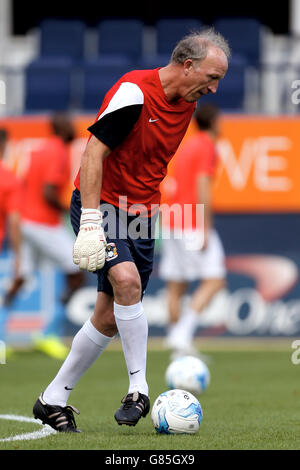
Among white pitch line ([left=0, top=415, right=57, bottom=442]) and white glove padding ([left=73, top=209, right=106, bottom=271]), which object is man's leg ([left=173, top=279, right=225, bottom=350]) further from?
white glove padding ([left=73, top=209, right=106, bottom=271])

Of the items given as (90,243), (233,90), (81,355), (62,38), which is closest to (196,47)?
(90,243)

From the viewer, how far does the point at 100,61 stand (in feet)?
48.8

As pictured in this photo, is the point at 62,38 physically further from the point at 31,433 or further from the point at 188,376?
the point at 31,433

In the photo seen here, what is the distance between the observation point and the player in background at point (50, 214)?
36.9 ft

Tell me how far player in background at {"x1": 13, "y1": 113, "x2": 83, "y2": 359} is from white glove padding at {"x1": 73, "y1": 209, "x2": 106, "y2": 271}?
623cm

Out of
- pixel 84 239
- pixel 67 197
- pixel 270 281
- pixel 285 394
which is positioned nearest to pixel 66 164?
pixel 67 197

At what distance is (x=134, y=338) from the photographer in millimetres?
5254

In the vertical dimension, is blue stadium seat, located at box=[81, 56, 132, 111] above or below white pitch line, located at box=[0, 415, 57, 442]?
above

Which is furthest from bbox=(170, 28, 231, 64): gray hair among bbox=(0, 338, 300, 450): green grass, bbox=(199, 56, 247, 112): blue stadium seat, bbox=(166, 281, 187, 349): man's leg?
bbox=(199, 56, 247, 112): blue stadium seat

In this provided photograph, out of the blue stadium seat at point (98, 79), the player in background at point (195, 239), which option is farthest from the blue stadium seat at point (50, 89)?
→ the player in background at point (195, 239)

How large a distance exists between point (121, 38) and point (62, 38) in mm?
991

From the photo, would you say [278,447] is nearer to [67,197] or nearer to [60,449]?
[60,449]

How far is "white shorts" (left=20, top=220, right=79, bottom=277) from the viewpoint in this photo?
11398mm
